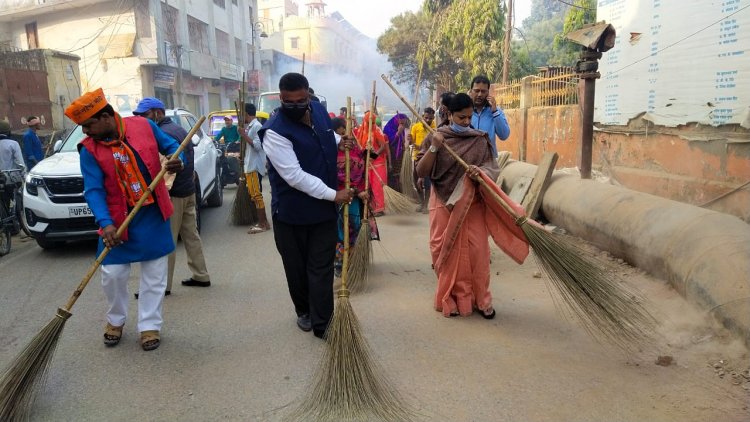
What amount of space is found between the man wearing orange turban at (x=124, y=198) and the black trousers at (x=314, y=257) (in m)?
0.80

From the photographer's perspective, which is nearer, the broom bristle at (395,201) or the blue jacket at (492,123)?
the blue jacket at (492,123)

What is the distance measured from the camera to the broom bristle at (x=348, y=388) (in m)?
2.64

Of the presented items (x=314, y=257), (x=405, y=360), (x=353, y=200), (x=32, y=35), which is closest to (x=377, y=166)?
(x=353, y=200)

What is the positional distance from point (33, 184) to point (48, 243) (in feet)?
2.53

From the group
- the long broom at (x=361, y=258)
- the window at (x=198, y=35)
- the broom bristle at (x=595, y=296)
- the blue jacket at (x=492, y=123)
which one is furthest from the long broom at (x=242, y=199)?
the window at (x=198, y=35)

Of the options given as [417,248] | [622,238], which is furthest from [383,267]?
[622,238]

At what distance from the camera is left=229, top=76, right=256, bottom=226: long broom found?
7.03 meters

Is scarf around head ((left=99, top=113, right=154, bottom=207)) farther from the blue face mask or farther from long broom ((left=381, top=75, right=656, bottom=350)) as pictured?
long broom ((left=381, top=75, right=656, bottom=350))

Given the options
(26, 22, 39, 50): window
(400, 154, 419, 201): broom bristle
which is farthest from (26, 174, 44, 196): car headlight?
(26, 22, 39, 50): window

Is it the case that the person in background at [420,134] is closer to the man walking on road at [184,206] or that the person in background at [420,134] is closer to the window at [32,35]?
the man walking on road at [184,206]

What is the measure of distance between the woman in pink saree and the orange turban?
2158 millimetres

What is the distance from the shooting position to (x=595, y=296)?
3094mm

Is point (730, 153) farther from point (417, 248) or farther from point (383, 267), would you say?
point (383, 267)

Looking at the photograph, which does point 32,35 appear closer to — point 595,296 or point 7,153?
point 7,153
